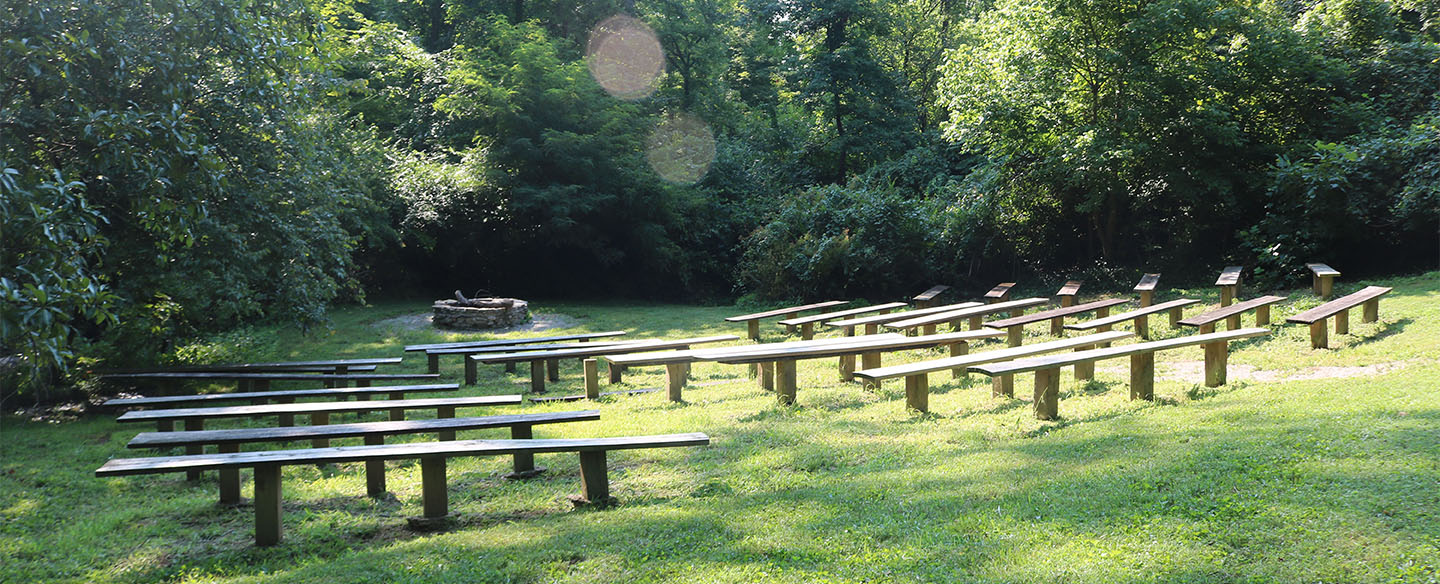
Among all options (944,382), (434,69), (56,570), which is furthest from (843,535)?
(434,69)

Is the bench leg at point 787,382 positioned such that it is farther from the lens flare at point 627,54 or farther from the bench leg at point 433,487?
the lens flare at point 627,54

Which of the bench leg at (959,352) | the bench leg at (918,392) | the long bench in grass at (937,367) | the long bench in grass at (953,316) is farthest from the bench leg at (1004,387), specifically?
the long bench in grass at (953,316)

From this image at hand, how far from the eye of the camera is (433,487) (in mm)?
4719

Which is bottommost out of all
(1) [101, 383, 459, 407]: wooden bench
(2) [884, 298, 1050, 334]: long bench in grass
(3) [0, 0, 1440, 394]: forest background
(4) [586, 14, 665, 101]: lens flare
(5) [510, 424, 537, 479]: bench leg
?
(5) [510, 424, 537, 479]: bench leg

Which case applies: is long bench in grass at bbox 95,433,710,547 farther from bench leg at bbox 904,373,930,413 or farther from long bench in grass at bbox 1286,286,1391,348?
long bench in grass at bbox 1286,286,1391,348

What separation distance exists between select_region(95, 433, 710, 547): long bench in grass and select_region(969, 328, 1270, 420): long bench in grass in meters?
2.82

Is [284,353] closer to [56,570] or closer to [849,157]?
[56,570]

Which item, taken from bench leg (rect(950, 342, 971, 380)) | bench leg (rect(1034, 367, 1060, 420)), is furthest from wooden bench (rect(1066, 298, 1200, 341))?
bench leg (rect(1034, 367, 1060, 420))

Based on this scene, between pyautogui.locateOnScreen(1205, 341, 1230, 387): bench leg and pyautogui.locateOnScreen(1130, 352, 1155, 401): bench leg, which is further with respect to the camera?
pyautogui.locateOnScreen(1205, 341, 1230, 387): bench leg

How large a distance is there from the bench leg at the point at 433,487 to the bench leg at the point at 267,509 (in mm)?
692

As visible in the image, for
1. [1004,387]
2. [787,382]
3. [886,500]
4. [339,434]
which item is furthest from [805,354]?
[339,434]

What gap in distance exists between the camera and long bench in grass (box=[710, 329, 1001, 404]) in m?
7.53

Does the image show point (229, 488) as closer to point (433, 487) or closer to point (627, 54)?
point (433, 487)

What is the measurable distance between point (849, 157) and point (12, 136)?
65.3 ft
